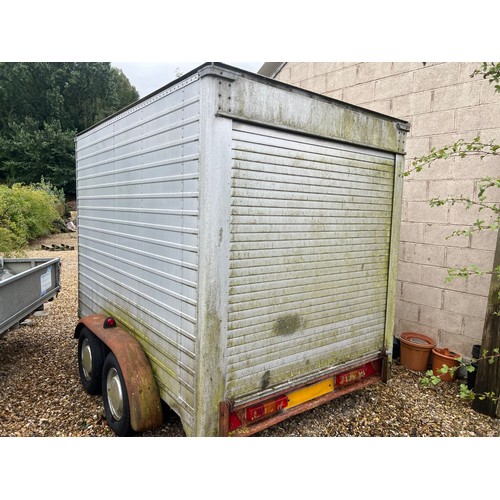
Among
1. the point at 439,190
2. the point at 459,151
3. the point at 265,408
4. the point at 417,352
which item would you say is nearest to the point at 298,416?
the point at 265,408

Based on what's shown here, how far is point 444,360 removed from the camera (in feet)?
15.3

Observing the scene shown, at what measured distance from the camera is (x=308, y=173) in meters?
2.98

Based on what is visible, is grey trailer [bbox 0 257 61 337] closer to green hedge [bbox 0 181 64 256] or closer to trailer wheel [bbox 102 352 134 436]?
trailer wheel [bbox 102 352 134 436]

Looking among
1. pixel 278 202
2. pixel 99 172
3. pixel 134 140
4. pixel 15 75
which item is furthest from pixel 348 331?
pixel 15 75

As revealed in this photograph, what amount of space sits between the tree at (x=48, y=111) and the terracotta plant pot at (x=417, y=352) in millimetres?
24833

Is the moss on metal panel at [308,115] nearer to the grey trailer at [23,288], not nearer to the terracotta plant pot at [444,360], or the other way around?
the terracotta plant pot at [444,360]

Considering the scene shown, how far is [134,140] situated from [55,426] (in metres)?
2.84

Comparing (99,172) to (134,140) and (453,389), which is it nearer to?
(134,140)

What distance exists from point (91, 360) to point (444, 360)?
14.2ft

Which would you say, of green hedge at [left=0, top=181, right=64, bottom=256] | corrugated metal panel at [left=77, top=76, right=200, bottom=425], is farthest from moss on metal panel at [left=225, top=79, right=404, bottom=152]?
green hedge at [left=0, top=181, right=64, bottom=256]

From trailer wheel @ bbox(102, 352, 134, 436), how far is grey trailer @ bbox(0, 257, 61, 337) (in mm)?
1440

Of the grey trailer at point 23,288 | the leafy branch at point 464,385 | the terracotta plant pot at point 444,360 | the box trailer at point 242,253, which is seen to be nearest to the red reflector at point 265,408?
the box trailer at point 242,253

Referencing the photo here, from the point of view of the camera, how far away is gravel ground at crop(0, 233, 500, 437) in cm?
344

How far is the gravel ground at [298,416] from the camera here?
344cm
